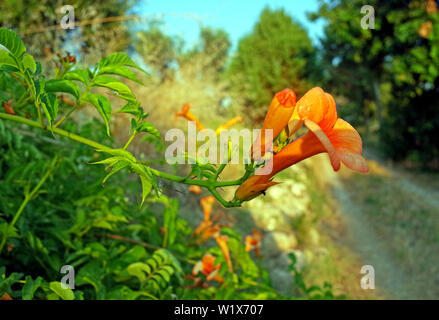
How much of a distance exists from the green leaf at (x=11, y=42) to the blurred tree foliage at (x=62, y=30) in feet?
12.0

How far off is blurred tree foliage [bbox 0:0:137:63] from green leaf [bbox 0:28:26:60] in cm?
366

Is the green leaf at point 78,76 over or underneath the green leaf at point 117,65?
underneath

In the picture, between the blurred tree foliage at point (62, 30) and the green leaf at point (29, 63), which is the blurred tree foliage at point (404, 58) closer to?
the blurred tree foliage at point (62, 30)

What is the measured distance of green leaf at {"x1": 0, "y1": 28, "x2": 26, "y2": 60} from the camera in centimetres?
68

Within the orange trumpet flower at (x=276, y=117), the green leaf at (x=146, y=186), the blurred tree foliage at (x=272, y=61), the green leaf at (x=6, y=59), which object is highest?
Answer: the blurred tree foliage at (x=272, y=61)

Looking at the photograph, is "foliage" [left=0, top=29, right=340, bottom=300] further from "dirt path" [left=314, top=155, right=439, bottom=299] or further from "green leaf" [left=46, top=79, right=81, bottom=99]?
"dirt path" [left=314, top=155, right=439, bottom=299]

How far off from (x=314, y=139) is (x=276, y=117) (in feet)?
0.29

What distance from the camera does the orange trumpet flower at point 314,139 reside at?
0.67m

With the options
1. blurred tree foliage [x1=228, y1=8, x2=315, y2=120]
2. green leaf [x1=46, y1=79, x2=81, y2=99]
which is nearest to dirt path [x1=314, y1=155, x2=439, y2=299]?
green leaf [x1=46, y1=79, x2=81, y2=99]

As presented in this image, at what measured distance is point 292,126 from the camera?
0.75 m

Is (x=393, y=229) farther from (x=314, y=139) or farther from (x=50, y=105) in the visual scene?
(x=50, y=105)

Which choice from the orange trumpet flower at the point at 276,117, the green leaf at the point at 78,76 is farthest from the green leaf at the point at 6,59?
the orange trumpet flower at the point at 276,117

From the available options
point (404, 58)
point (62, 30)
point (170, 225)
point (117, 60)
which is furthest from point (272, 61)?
point (117, 60)

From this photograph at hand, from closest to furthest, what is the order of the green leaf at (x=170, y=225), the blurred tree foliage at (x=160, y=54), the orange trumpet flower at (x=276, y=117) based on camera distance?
the orange trumpet flower at (x=276, y=117), the green leaf at (x=170, y=225), the blurred tree foliage at (x=160, y=54)
